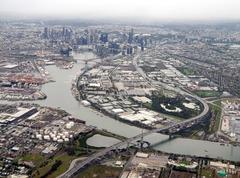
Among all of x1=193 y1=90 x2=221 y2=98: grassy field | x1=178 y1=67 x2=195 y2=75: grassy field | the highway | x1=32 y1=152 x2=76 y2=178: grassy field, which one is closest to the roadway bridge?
the highway

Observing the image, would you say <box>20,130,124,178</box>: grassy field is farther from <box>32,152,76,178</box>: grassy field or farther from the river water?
the river water

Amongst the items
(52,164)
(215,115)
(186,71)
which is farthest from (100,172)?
Result: (186,71)

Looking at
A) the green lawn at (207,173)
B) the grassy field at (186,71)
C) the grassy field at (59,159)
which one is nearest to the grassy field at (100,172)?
the grassy field at (59,159)

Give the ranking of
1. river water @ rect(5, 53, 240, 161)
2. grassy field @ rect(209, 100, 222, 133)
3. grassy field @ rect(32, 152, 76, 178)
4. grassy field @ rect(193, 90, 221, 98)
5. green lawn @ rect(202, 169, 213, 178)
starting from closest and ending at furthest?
grassy field @ rect(32, 152, 76, 178), green lawn @ rect(202, 169, 213, 178), river water @ rect(5, 53, 240, 161), grassy field @ rect(209, 100, 222, 133), grassy field @ rect(193, 90, 221, 98)

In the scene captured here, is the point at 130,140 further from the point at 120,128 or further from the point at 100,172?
the point at 100,172

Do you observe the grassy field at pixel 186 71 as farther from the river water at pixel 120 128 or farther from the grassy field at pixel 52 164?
the grassy field at pixel 52 164

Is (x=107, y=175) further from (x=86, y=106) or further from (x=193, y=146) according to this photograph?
(x=86, y=106)

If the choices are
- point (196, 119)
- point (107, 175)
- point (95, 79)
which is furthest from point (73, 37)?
point (107, 175)
